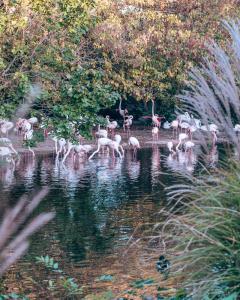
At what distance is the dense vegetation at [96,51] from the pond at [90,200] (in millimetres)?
1515

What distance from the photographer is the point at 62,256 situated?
31.2 ft

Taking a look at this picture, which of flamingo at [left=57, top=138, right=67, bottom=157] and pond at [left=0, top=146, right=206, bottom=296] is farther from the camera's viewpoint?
flamingo at [left=57, top=138, right=67, bottom=157]

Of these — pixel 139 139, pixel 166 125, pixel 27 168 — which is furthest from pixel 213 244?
pixel 166 125

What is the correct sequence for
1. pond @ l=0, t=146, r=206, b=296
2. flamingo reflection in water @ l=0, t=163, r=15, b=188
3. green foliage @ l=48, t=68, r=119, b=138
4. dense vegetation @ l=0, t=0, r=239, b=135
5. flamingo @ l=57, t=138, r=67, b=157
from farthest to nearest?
flamingo @ l=57, t=138, r=67, b=157 < flamingo reflection in water @ l=0, t=163, r=15, b=188 < dense vegetation @ l=0, t=0, r=239, b=135 < green foliage @ l=48, t=68, r=119, b=138 < pond @ l=0, t=146, r=206, b=296

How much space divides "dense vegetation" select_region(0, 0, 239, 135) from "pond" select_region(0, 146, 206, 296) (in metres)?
1.52

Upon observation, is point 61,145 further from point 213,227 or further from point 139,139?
point 213,227

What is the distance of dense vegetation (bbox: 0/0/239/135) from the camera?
1233 centimetres

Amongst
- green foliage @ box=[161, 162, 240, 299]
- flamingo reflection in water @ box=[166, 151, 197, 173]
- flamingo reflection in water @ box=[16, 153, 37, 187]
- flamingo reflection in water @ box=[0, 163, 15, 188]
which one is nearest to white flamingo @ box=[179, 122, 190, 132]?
flamingo reflection in water @ box=[166, 151, 197, 173]

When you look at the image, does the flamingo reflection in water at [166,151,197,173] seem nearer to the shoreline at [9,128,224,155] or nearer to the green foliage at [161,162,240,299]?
the shoreline at [9,128,224,155]

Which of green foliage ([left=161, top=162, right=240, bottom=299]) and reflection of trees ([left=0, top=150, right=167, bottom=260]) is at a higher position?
green foliage ([left=161, top=162, right=240, bottom=299])

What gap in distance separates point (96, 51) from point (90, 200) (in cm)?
1577

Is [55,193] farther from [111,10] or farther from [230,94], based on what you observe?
[111,10]

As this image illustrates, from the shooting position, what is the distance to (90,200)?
1426cm

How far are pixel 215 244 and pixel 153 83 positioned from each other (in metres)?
27.1
